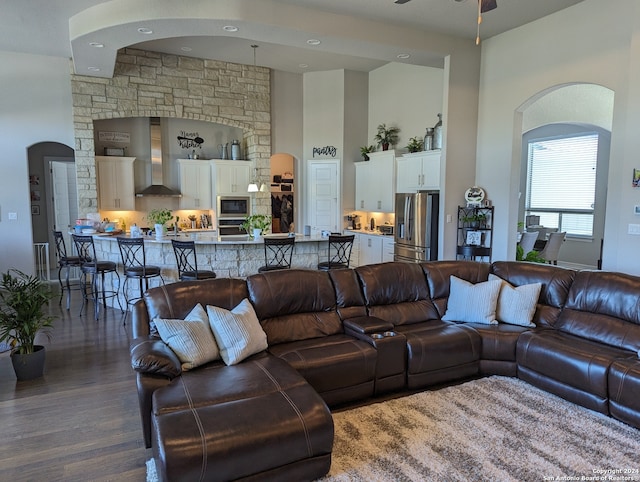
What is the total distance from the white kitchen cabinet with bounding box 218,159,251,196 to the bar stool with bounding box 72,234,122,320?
3048mm

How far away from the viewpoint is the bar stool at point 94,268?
5848mm

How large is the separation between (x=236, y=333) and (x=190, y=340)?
328 mm

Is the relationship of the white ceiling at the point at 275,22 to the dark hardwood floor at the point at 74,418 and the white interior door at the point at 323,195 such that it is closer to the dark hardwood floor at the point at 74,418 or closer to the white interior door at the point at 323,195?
the white interior door at the point at 323,195

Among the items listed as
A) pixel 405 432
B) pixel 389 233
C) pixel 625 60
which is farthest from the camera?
pixel 389 233

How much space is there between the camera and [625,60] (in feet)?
15.9

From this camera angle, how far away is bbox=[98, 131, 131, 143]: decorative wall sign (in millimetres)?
8445

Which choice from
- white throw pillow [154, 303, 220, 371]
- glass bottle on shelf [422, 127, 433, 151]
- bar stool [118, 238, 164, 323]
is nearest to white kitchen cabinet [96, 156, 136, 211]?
bar stool [118, 238, 164, 323]

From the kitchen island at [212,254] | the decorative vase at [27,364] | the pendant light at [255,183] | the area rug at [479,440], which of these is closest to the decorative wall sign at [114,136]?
the pendant light at [255,183]

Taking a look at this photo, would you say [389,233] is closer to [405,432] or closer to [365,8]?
[365,8]

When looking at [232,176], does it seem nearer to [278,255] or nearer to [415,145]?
[278,255]

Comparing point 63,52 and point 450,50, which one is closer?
point 450,50

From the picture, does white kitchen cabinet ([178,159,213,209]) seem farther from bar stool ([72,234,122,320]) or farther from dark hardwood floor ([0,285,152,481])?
dark hardwood floor ([0,285,152,481])

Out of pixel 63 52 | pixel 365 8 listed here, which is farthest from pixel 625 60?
pixel 63 52

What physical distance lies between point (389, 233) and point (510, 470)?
5.94m
